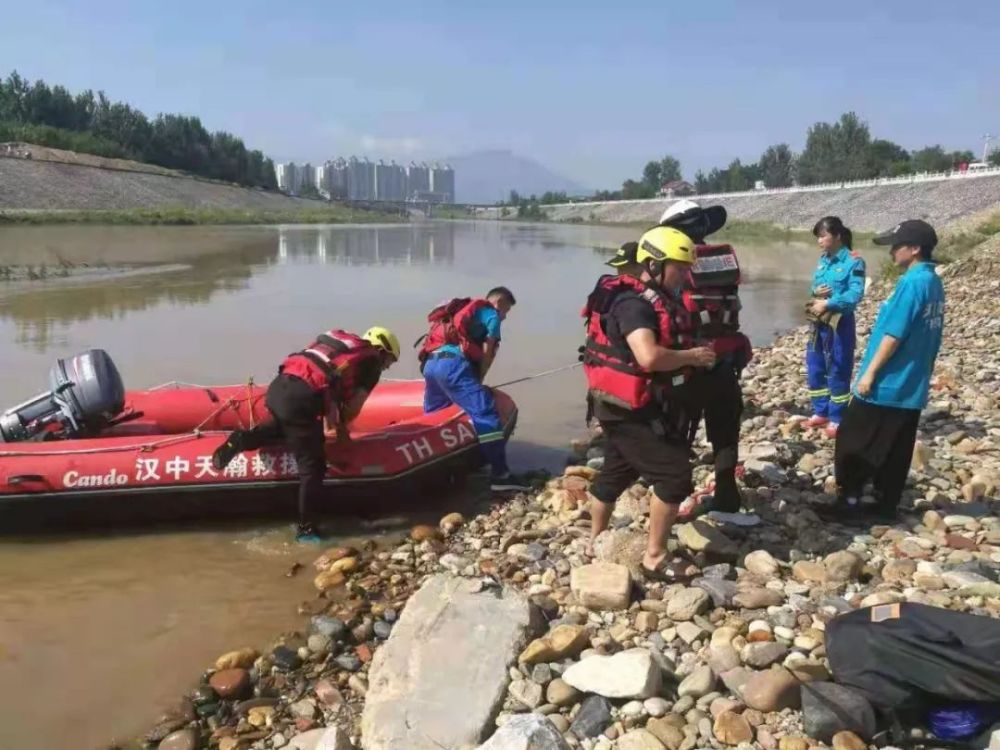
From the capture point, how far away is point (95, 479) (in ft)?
16.4

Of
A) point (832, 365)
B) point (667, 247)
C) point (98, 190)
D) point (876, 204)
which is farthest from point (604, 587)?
point (98, 190)

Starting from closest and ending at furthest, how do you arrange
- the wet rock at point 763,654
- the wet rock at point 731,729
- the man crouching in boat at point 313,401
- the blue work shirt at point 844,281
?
1. the wet rock at point 731,729
2. the wet rock at point 763,654
3. the man crouching in boat at point 313,401
4. the blue work shirt at point 844,281

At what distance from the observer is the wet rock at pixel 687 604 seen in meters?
3.31

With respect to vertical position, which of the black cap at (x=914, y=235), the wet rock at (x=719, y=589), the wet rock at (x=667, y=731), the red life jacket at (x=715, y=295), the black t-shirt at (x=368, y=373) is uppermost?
the black cap at (x=914, y=235)

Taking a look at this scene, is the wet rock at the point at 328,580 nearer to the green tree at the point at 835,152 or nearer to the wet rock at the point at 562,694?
the wet rock at the point at 562,694

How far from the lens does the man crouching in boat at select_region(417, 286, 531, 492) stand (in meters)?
5.73

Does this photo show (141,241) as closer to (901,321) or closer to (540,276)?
(540,276)

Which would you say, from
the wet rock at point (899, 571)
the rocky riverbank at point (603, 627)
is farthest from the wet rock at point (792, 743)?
the wet rock at point (899, 571)

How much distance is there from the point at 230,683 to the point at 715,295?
300 cm

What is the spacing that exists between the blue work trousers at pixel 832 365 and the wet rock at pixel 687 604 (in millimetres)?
2785

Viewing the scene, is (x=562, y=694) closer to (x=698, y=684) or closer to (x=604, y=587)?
(x=698, y=684)

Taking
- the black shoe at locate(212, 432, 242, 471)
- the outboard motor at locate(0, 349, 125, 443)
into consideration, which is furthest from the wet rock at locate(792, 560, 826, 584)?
the outboard motor at locate(0, 349, 125, 443)

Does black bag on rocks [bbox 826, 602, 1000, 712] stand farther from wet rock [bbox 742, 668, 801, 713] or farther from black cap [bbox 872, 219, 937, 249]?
black cap [bbox 872, 219, 937, 249]

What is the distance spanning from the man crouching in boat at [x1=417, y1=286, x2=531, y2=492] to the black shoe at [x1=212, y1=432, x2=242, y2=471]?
4.84 ft
